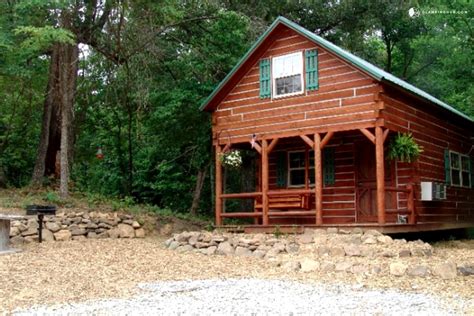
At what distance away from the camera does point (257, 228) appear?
14094 mm

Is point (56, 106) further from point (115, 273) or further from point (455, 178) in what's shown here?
point (455, 178)

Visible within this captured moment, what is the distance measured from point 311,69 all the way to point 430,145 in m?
4.55

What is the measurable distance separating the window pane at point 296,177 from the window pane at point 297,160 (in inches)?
7.3

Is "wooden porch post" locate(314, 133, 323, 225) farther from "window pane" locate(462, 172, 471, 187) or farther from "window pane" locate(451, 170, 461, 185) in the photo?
"window pane" locate(462, 172, 471, 187)

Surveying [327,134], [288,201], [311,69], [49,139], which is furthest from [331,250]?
[49,139]

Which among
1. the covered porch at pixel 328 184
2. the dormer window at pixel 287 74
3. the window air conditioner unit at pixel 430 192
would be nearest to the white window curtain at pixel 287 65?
the dormer window at pixel 287 74

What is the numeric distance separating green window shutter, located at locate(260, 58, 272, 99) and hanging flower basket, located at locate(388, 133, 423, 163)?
3648 mm

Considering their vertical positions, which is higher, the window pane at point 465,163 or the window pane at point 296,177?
the window pane at point 465,163

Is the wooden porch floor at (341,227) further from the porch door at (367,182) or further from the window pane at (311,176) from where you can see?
the window pane at (311,176)

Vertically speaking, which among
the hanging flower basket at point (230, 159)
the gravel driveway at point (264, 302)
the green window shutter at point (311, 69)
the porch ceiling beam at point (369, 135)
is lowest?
the gravel driveway at point (264, 302)

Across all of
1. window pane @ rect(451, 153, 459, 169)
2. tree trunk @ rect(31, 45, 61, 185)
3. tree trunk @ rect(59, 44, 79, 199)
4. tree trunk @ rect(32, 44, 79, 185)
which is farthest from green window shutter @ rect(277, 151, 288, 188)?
tree trunk @ rect(31, 45, 61, 185)

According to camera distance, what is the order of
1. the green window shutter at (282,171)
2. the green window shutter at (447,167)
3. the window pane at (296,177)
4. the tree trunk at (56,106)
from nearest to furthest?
the window pane at (296,177) → the green window shutter at (282,171) → the green window shutter at (447,167) → the tree trunk at (56,106)

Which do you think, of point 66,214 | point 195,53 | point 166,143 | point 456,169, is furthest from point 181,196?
point 456,169

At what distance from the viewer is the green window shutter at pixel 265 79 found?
1505cm
